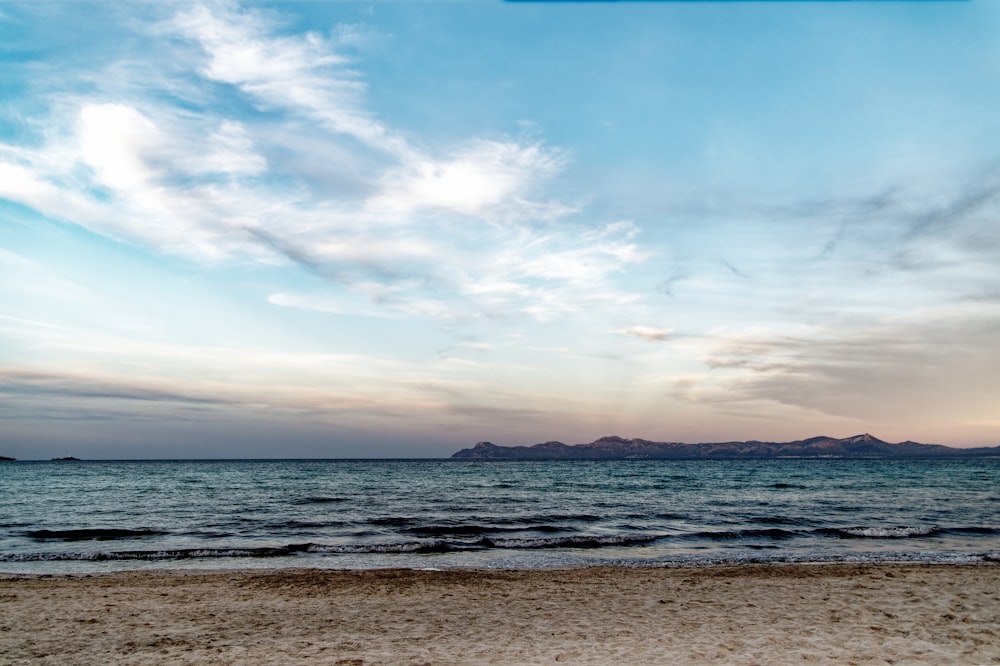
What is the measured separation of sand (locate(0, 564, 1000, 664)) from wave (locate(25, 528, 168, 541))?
975 cm

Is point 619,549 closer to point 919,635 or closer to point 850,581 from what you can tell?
point 850,581

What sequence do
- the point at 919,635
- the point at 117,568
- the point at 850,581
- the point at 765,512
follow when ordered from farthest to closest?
1. the point at 765,512
2. the point at 117,568
3. the point at 850,581
4. the point at 919,635

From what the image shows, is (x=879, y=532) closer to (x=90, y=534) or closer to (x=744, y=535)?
(x=744, y=535)

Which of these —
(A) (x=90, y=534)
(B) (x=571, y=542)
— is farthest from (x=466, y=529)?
(A) (x=90, y=534)

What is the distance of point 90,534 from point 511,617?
22.6 m

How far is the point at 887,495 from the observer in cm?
4762

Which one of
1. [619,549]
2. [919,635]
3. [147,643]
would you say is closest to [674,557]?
[619,549]

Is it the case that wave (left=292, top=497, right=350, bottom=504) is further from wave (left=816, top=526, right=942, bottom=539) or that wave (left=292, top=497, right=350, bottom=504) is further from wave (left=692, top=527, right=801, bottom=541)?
wave (left=816, top=526, right=942, bottom=539)

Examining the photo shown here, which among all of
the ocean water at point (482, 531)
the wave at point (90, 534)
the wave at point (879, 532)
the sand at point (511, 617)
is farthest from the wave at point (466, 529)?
the wave at point (879, 532)

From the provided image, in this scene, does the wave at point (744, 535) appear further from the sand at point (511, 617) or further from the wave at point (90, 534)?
the wave at point (90, 534)

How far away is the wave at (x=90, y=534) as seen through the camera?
25.5m

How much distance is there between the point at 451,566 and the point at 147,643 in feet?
31.4

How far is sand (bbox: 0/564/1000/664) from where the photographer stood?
33.0 feet

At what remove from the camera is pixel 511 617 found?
12.5m
